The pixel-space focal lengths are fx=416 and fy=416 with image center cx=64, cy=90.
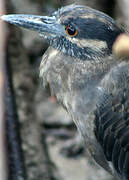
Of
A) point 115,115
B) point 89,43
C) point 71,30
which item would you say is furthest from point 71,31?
point 115,115

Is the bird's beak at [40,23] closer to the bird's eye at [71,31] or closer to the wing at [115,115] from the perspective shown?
the bird's eye at [71,31]

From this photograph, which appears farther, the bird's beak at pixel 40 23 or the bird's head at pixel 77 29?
the bird's beak at pixel 40 23

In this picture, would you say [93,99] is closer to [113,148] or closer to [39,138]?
[113,148]

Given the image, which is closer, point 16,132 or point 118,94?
point 118,94

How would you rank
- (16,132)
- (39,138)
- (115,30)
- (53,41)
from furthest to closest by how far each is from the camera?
(39,138), (16,132), (53,41), (115,30)

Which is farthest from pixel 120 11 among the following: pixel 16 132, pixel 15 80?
pixel 16 132

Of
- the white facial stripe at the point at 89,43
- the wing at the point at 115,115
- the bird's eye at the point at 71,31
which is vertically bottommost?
the wing at the point at 115,115

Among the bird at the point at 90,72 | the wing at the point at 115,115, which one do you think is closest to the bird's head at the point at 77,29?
the bird at the point at 90,72

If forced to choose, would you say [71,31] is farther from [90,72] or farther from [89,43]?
[90,72]
